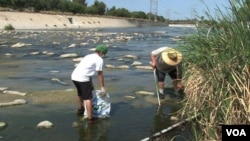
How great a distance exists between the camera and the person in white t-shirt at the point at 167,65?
1125cm

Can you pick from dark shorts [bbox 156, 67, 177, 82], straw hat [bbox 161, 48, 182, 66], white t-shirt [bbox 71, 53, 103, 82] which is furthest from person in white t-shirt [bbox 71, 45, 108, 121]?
dark shorts [bbox 156, 67, 177, 82]

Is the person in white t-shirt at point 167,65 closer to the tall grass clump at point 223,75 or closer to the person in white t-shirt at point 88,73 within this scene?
the person in white t-shirt at point 88,73

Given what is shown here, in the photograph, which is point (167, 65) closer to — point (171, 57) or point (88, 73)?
point (171, 57)

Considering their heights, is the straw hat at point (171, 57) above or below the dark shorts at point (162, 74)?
above

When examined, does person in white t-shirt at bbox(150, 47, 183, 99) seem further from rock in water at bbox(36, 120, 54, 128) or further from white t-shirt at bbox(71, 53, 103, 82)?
rock in water at bbox(36, 120, 54, 128)

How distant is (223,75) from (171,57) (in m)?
4.79

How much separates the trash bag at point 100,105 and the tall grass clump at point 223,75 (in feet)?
8.44

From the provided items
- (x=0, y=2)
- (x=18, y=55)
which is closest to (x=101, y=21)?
(x=0, y=2)

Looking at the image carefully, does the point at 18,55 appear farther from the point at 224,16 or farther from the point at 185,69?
the point at 224,16

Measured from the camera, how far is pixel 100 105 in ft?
32.6

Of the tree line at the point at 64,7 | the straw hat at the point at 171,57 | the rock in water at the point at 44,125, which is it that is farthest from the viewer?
the tree line at the point at 64,7

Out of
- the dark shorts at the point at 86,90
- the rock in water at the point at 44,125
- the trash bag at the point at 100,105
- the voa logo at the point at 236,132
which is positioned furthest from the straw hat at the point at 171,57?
the voa logo at the point at 236,132

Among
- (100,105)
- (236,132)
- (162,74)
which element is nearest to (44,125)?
(100,105)

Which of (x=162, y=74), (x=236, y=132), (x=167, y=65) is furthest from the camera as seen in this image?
(x=162, y=74)
